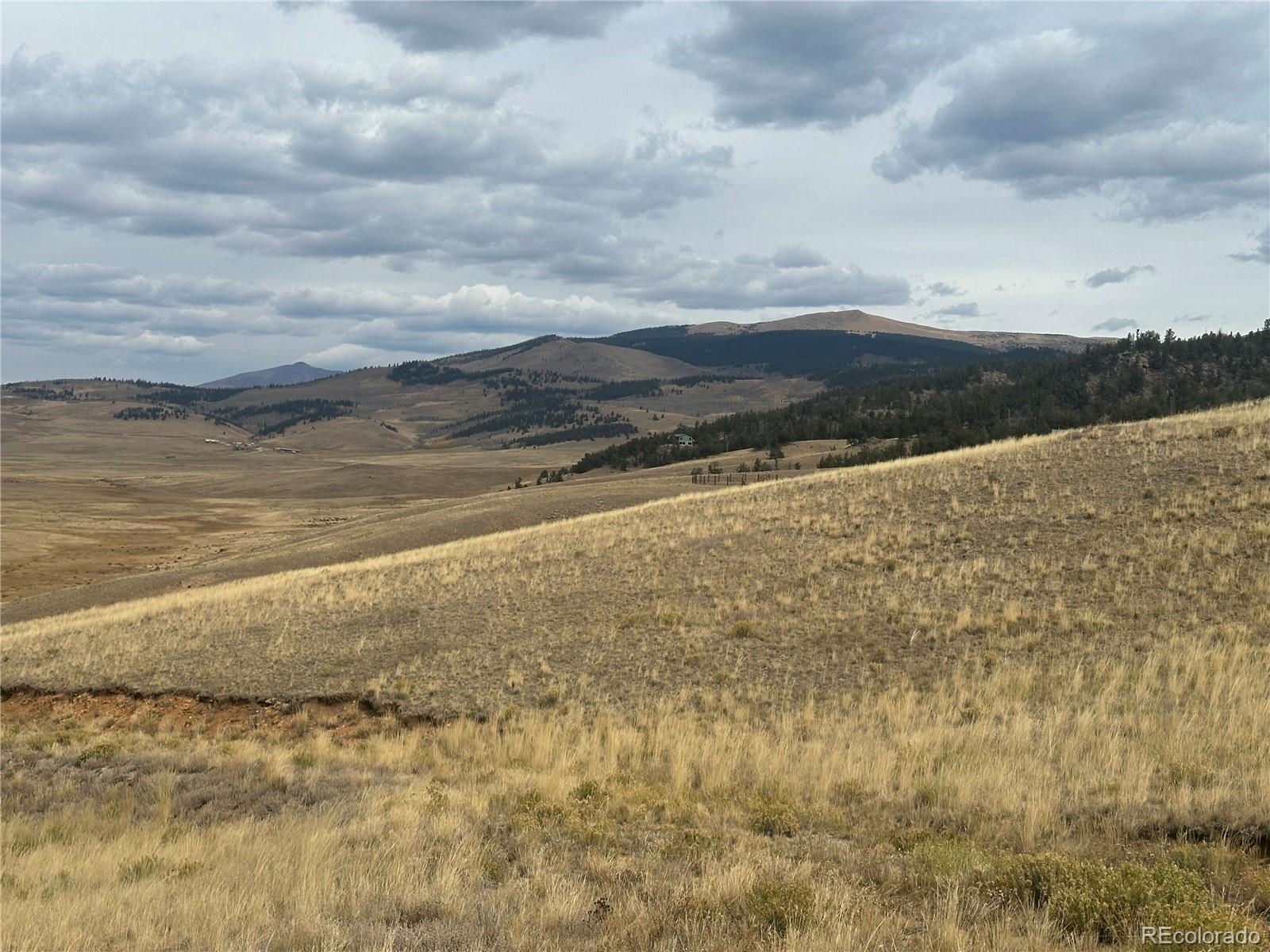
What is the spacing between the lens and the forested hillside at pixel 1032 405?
343 feet

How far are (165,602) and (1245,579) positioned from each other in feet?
111

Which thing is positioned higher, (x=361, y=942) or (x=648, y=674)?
(x=361, y=942)

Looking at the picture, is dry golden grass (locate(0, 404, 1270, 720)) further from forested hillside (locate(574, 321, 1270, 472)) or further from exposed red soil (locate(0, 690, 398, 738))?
forested hillside (locate(574, 321, 1270, 472))

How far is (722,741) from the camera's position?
1172 cm

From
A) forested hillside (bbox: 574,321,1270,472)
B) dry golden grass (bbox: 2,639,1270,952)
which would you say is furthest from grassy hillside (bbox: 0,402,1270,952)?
forested hillside (bbox: 574,321,1270,472)

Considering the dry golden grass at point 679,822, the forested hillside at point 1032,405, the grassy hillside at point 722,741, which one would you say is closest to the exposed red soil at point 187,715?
the grassy hillside at point 722,741

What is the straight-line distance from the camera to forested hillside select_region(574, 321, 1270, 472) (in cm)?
10462

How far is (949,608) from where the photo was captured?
1642 cm

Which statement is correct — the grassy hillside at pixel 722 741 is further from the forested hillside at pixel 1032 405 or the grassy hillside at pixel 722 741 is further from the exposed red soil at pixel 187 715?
the forested hillside at pixel 1032 405

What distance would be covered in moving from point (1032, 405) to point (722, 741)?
12945cm

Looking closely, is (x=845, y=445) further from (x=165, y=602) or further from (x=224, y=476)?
(x=224, y=476)

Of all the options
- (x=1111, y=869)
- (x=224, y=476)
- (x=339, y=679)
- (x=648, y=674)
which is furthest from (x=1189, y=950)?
(x=224, y=476)

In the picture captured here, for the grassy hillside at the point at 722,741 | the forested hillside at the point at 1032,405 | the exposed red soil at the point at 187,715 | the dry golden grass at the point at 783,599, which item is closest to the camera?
the grassy hillside at the point at 722,741

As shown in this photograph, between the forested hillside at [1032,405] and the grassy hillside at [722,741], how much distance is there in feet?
222
